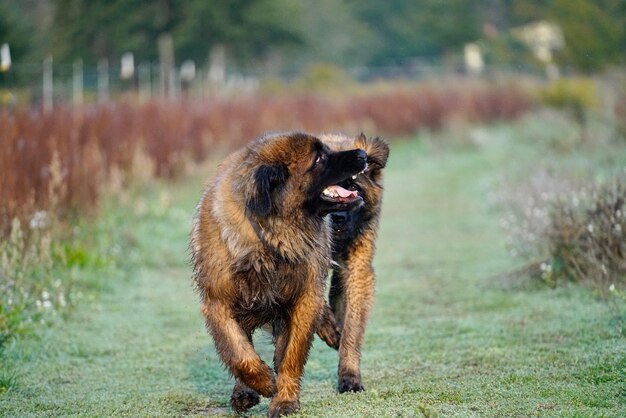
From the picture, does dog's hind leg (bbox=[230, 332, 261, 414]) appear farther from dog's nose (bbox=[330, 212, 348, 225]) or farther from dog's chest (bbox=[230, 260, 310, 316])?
dog's nose (bbox=[330, 212, 348, 225])

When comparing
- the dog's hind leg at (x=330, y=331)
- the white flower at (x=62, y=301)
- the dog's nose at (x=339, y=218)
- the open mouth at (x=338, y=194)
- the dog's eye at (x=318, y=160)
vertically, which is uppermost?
the dog's eye at (x=318, y=160)

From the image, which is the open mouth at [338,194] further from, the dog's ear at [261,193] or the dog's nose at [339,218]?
the dog's nose at [339,218]

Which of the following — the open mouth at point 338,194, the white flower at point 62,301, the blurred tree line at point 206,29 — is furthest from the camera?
the blurred tree line at point 206,29

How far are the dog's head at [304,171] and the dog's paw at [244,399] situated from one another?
118 centimetres

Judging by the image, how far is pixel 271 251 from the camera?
6320 millimetres

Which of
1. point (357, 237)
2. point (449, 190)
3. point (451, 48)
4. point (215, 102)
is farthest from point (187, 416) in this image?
point (451, 48)

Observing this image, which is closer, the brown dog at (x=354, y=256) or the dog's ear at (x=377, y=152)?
the brown dog at (x=354, y=256)

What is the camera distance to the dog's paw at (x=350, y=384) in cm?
704

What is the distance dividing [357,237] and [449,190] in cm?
1371

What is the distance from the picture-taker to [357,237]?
306 inches

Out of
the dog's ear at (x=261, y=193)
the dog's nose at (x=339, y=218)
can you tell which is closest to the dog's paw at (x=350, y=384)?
the dog's nose at (x=339, y=218)

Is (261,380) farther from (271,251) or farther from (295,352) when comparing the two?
(271,251)

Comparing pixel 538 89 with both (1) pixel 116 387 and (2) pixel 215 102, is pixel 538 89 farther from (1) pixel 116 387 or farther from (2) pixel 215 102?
(1) pixel 116 387

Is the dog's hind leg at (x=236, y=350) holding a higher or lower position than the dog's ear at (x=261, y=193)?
lower
